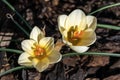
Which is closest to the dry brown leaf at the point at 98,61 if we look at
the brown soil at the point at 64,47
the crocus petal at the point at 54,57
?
the brown soil at the point at 64,47

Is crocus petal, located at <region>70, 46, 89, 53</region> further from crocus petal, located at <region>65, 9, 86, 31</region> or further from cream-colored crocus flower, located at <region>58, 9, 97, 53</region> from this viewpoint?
crocus petal, located at <region>65, 9, 86, 31</region>

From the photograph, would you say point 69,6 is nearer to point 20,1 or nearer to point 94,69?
point 20,1

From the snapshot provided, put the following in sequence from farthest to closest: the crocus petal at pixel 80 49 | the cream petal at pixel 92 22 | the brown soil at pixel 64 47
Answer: the brown soil at pixel 64 47
the cream petal at pixel 92 22
the crocus petal at pixel 80 49

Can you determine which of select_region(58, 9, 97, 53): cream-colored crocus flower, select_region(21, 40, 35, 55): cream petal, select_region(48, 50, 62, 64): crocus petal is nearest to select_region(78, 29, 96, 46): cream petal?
select_region(58, 9, 97, 53): cream-colored crocus flower

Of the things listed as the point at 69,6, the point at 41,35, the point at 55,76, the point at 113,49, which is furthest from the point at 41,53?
the point at 69,6

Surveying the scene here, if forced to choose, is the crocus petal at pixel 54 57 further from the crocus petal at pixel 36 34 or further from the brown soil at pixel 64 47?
the brown soil at pixel 64 47

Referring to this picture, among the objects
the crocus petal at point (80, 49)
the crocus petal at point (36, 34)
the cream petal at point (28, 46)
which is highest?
the crocus petal at point (36, 34)

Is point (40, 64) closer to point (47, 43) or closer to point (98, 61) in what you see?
point (47, 43)
